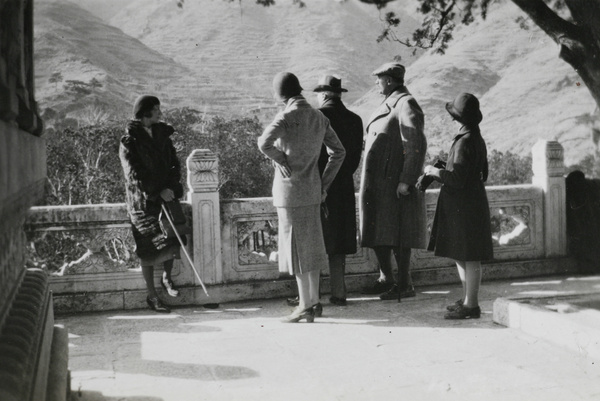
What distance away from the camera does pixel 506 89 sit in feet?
102

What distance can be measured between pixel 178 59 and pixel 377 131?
86.5 feet

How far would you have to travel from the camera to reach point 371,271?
720cm

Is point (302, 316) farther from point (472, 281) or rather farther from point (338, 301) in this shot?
point (472, 281)

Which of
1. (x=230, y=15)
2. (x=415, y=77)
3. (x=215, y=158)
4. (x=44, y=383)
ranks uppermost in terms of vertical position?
(x=230, y=15)

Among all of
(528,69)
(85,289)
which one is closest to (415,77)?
(528,69)

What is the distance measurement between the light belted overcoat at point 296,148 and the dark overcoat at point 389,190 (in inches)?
42.0

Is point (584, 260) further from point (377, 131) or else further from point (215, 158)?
point (215, 158)

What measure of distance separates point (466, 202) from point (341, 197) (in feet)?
4.21

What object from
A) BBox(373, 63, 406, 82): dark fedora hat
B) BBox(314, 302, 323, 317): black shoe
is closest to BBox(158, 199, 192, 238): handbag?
BBox(314, 302, 323, 317): black shoe

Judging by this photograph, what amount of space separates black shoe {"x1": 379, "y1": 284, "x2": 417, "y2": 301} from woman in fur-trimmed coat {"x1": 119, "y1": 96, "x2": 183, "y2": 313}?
1.94 m

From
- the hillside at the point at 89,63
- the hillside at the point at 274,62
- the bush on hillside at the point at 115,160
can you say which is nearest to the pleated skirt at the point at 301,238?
the bush on hillside at the point at 115,160

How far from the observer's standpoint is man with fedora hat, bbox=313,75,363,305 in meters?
6.31

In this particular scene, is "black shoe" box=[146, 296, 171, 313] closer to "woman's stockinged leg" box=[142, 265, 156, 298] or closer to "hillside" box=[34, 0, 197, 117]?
"woman's stockinged leg" box=[142, 265, 156, 298]

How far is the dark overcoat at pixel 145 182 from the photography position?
20.0 ft
